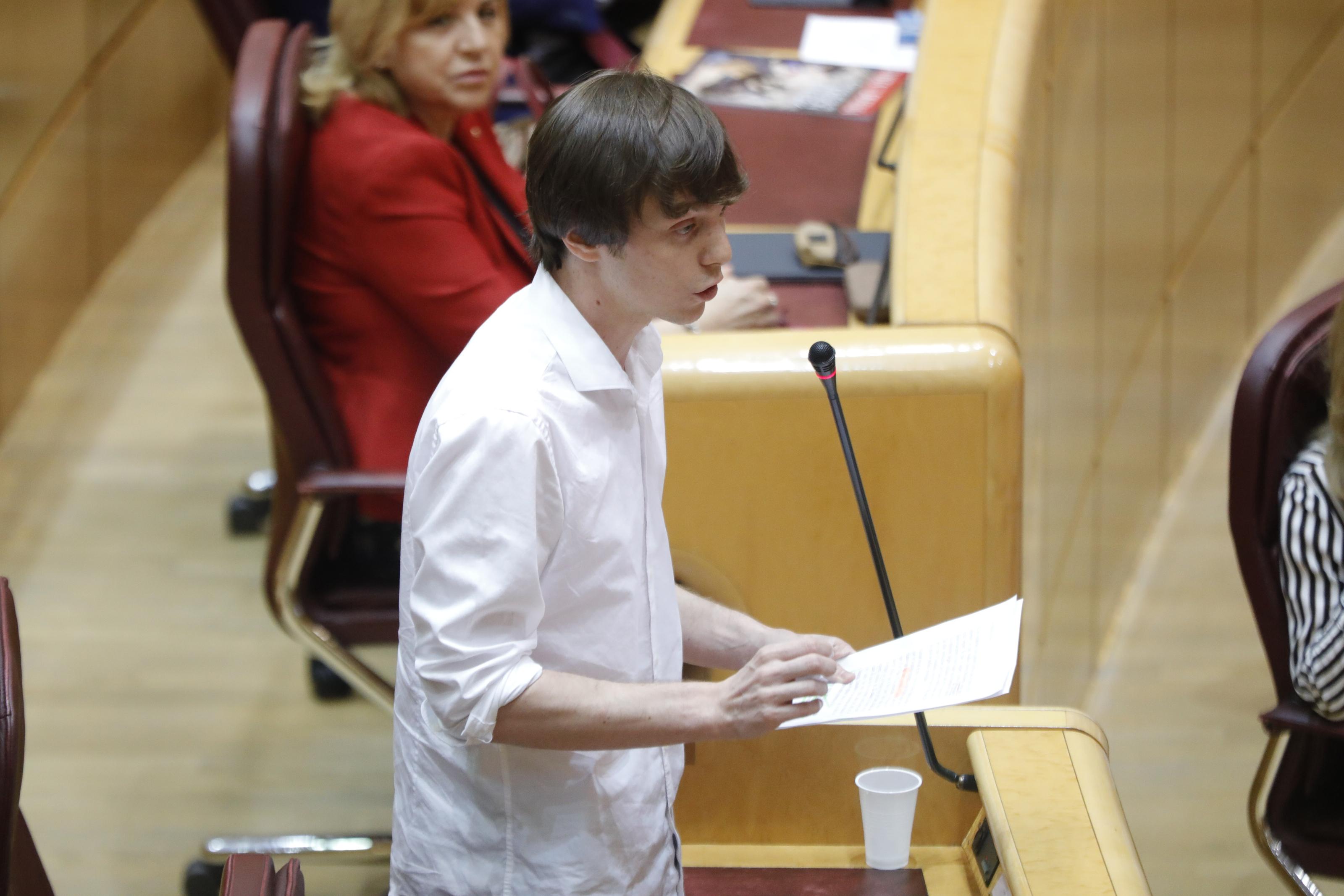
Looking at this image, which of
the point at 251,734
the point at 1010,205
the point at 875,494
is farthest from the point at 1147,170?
the point at 251,734

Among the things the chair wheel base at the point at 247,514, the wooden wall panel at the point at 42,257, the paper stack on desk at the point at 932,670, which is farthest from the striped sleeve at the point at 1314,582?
the wooden wall panel at the point at 42,257

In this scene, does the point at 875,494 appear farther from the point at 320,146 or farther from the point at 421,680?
the point at 320,146

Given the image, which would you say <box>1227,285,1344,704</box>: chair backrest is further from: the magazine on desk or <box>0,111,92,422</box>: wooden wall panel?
<box>0,111,92,422</box>: wooden wall panel

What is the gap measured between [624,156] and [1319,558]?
1144 millimetres

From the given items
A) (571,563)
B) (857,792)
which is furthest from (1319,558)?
(571,563)

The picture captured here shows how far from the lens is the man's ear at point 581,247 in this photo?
1116 millimetres

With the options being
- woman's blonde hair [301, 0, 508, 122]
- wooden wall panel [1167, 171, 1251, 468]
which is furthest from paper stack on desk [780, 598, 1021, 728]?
wooden wall panel [1167, 171, 1251, 468]

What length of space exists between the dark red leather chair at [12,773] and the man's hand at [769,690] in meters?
0.59

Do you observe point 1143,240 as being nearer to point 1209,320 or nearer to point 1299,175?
point 1209,320

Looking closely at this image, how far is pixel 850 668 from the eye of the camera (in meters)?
1.20

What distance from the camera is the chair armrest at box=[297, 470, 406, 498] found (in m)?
1.95

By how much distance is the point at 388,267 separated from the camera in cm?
204

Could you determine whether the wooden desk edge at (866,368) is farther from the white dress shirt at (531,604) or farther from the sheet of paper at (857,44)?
the sheet of paper at (857,44)

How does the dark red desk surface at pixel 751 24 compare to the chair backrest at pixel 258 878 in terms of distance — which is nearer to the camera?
the chair backrest at pixel 258 878
